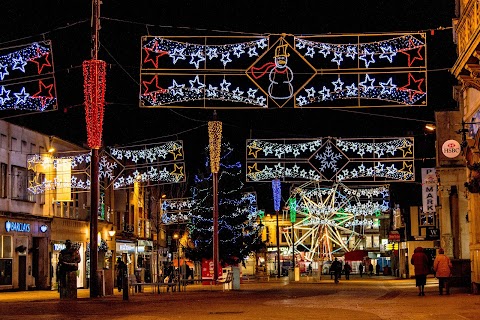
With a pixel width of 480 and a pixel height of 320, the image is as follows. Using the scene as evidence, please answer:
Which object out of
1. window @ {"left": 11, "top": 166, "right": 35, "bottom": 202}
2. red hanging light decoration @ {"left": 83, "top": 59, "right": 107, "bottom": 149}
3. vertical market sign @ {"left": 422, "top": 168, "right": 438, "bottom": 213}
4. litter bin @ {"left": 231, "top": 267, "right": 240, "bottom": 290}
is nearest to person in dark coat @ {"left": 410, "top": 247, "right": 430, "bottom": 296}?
red hanging light decoration @ {"left": 83, "top": 59, "right": 107, "bottom": 149}

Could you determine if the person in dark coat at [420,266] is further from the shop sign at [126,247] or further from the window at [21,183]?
the shop sign at [126,247]

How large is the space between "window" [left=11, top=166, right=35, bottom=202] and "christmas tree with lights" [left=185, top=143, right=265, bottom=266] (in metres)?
19.3

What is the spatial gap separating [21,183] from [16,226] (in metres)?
2.48

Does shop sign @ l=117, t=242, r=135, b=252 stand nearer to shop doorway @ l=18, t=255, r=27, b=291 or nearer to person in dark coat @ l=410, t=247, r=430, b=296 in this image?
shop doorway @ l=18, t=255, r=27, b=291

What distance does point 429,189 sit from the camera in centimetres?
5144

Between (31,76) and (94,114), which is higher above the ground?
(31,76)

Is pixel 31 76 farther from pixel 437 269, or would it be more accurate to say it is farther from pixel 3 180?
pixel 3 180

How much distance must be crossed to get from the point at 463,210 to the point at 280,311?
65.0 ft

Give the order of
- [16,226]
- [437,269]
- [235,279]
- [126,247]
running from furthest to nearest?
1. [126,247]
2. [16,226]
3. [235,279]
4. [437,269]

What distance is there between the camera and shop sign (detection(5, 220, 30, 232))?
43938 mm

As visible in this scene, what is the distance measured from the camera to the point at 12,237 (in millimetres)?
44688

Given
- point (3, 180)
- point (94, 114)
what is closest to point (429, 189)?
point (3, 180)

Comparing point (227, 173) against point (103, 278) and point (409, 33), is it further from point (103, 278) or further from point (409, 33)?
point (409, 33)

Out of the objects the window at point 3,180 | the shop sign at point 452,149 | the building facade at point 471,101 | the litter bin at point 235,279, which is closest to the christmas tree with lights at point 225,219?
the window at point 3,180
